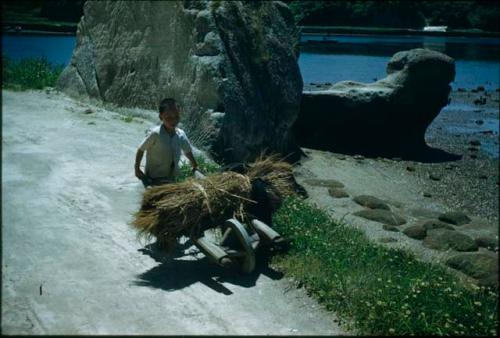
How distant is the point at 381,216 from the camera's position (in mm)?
10766

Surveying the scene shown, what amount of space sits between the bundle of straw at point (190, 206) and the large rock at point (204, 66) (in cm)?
503

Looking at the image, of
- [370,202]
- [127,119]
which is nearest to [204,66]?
A: [127,119]

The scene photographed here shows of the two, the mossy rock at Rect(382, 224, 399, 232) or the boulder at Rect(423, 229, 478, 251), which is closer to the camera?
the boulder at Rect(423, 229, 478, 251)

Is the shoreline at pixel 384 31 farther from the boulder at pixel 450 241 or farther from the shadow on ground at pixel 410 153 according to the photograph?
the shadow on ground at pixel 410 153

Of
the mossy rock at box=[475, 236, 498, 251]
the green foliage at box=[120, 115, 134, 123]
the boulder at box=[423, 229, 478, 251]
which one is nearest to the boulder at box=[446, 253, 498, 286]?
the mossy rock at box=[475, 236, 498, 251]

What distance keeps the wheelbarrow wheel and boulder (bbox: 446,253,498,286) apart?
9.09 feet

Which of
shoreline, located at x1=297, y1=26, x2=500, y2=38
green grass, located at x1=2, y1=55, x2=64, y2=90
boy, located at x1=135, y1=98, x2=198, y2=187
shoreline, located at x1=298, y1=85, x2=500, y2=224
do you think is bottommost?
shoreline, located at x1=298, y1=85, x2=500, y2=224

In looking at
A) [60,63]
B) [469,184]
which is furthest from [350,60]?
[469,184]

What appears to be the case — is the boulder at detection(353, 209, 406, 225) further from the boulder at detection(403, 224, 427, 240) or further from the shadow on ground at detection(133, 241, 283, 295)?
the shadow on ground at detection(133, 241, 283, 295)

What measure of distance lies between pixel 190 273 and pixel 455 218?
595cm

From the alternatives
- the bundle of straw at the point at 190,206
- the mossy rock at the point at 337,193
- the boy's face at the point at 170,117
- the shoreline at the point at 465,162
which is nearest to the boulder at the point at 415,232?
the shoreline at the point at 465,162

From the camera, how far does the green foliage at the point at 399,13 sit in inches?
307

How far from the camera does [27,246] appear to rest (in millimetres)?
5488

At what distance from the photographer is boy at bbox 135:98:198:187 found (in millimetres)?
6551
